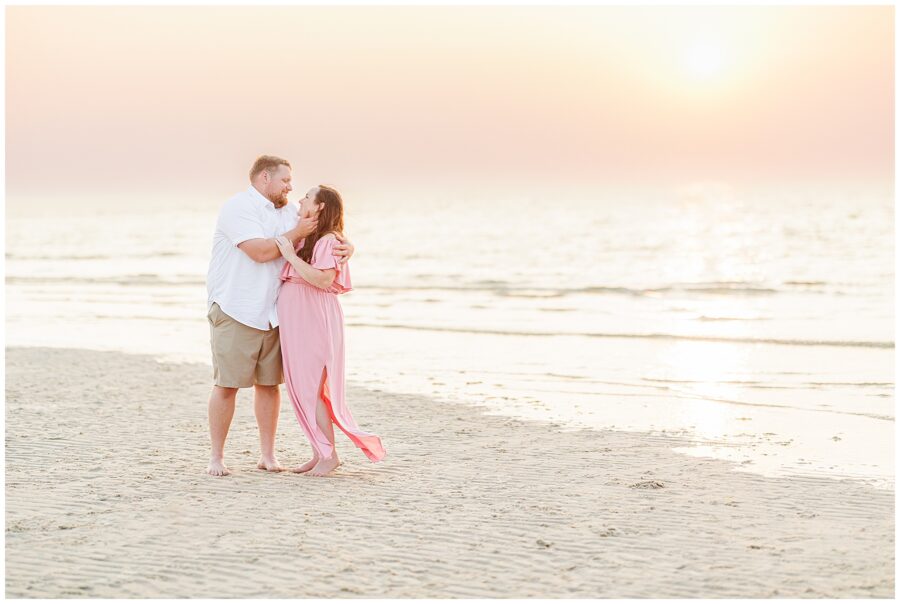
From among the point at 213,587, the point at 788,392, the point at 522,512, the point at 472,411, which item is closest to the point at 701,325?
the point at 788,392

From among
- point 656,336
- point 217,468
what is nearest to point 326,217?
point 217,468

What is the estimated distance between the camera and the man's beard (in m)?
6.73

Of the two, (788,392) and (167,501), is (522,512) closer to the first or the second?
(167,501)

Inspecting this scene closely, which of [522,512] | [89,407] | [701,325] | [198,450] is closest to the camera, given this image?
[522,512]

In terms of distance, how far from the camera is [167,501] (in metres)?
6.17

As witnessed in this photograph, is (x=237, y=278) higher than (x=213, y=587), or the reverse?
(x=237, y=278)

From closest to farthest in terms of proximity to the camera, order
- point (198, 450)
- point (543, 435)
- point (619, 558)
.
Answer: point (619, 558)
point (198, 450)
point (543, 435)

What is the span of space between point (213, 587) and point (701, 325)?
42.6ft

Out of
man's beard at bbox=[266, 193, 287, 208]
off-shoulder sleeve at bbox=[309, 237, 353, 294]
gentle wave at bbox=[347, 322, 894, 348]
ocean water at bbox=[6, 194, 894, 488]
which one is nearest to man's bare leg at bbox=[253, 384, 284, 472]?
off-shoulder sleeve at bbox=[309, 237, 353, 294]

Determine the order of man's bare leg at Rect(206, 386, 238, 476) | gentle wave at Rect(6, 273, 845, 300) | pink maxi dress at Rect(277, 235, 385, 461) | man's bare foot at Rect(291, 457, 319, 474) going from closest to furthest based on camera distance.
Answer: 1. pink maxi dress at Rect(277, 235, 385, 461)
2. man's bare leg at Rect(206, 386, 238, 476)
3. man's bare foot at Rect(291, 457, 319, 474)
4. gentle wave at Rect(6, 273, 845, 300)

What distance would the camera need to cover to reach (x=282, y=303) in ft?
22.0

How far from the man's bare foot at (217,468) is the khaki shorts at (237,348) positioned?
1.68 ft

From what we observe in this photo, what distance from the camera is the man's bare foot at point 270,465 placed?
6.98 metres

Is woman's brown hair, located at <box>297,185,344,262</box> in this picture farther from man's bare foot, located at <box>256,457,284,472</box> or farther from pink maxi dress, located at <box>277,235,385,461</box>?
man's bare foot, located at <box>256,457,284,472</box>
